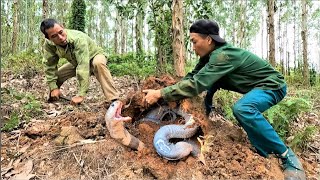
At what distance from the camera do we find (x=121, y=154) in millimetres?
3467

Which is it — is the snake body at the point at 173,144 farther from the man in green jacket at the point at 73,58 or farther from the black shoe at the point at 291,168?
the man in green jacket at the point at 73,58

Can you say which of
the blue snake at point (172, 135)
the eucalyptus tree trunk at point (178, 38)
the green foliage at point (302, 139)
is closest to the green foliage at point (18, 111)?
the blue snake at point (172, 135)

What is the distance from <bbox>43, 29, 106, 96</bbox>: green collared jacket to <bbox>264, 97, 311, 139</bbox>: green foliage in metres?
2.32

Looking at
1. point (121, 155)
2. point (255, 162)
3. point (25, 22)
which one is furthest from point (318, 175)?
point (25, 22)

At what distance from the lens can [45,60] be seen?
4.98 meters

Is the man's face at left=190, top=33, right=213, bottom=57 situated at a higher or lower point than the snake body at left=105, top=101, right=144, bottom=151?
higher

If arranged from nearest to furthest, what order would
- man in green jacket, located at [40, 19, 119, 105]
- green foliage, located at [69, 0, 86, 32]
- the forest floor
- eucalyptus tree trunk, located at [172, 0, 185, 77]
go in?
the forest floor < man in green jacket, located at [40, 19, 119, 105] < eucalyptus tree trunk, located at [172, 0, 185, 77] < green foliage, located at [69, 0, 86, 32]

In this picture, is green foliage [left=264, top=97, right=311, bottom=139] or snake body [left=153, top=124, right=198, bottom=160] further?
green foliage [left=264, top=97, right=311, bottom=139]

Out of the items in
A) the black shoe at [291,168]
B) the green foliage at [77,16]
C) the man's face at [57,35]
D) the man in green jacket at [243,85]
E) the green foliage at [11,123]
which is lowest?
the black shoe at [291,168]

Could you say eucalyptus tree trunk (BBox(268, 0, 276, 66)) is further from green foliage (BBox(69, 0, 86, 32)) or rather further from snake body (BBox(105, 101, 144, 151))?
green foliage (BBox(69, 0, 86, 32))

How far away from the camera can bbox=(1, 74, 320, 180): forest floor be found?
10.9 ft

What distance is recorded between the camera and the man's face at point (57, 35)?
4363 millimetres

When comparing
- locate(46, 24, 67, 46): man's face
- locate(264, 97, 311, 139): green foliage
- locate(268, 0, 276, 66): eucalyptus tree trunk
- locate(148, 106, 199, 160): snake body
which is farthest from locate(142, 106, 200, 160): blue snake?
locate(268, 0, 276, 66): eucalyptus tree trunk

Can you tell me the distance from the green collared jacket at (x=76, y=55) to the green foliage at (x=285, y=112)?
2.32 metres
